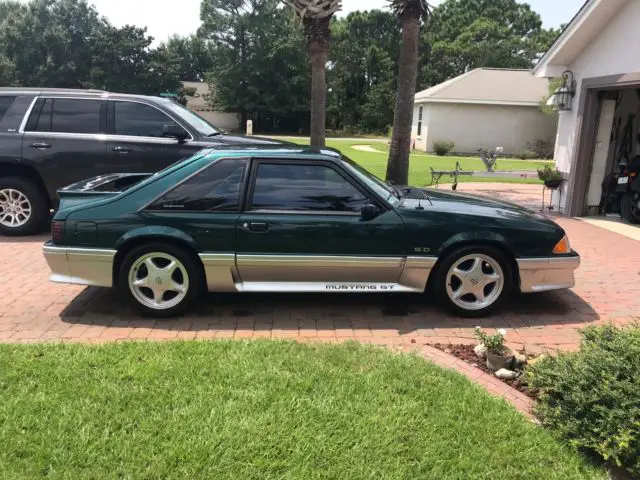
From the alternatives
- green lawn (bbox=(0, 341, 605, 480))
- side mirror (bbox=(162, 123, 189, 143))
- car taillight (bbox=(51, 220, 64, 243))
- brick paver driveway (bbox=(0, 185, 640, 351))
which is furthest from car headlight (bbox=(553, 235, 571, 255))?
side mirror (bbox=(162, 123, 189, 143))

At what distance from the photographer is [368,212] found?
485 centimetres

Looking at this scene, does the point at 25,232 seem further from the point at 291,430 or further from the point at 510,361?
the point at 510,361

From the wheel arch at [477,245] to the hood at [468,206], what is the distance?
23 centimetres

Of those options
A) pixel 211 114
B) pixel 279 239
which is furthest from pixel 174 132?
pixel 211 114

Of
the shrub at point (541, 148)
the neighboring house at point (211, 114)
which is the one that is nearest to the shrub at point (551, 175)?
the shrub at point (541, 148)

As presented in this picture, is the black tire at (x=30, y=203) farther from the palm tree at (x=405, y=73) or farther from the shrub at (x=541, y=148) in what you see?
the shrub at (x=541, y=148)

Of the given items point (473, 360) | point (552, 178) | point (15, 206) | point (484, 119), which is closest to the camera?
point (473, 360)

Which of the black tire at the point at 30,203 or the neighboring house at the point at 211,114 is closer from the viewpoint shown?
the black tire at the point at 30,203

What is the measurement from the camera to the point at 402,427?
3.15 m

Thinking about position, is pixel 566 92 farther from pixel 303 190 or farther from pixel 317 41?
pixel 303 190

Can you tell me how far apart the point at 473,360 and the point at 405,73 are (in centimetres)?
785

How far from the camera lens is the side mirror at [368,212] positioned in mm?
4852

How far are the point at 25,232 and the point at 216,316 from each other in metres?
4.64

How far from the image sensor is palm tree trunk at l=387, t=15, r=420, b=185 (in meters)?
10.8
